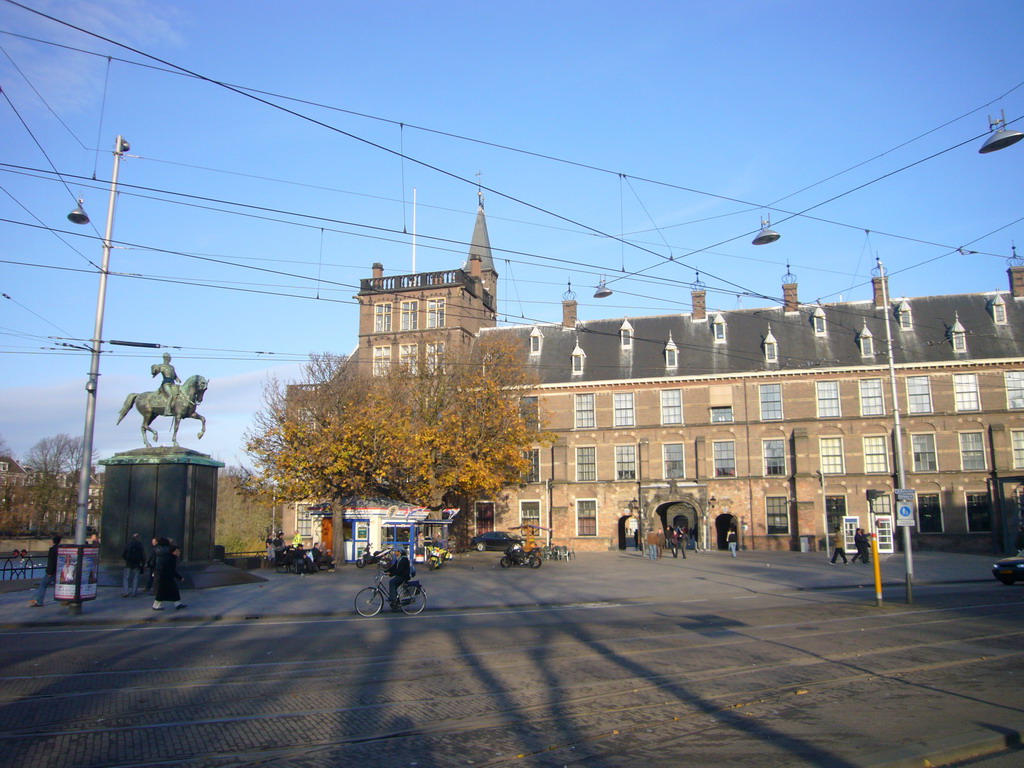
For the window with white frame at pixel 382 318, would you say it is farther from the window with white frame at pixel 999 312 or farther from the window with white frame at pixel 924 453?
Result: the window with white frame at pixel 999 312

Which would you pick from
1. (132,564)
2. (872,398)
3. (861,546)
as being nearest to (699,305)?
(872,398)

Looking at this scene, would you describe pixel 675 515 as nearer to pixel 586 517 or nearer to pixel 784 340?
pixel 586 517

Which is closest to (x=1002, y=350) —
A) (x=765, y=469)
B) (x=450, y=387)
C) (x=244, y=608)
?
(x=765, y=469)

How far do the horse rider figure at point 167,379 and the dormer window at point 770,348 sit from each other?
39.4 meters

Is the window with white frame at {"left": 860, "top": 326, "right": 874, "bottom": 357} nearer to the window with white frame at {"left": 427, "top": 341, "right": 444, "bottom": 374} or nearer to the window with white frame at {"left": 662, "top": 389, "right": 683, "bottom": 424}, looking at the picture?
the window with white frame at {"left": 662, "top": 389, "right": 683, "bottom": 424}

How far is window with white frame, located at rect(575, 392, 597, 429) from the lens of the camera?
55188 millimetres

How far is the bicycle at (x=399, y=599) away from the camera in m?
19.7

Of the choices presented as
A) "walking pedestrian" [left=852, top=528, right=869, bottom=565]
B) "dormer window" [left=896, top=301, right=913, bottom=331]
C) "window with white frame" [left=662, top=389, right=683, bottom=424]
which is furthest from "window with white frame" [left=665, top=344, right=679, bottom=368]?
"walking pedestrian" [left=852, top=528, right=869, bottom=565]

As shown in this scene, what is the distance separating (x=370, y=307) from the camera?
190 ft

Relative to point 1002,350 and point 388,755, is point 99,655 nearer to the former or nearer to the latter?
point 388,755

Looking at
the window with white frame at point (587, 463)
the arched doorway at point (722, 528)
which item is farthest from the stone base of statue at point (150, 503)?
the arched doorway at point (722, 528)

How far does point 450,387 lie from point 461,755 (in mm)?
35211

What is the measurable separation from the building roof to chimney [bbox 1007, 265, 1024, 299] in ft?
1.86

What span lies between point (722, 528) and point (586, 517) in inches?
371
